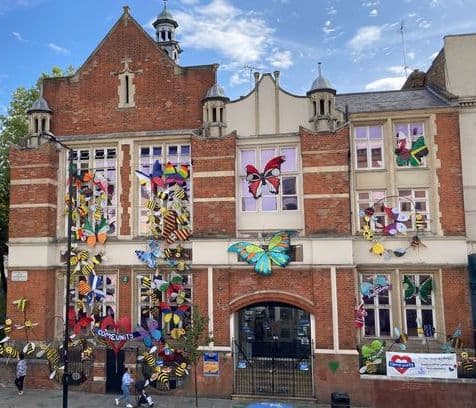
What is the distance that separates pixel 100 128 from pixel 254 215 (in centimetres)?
815

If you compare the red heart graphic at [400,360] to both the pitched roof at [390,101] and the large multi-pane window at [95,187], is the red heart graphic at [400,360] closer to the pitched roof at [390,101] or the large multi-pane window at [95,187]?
the pitched roof at [390,101]

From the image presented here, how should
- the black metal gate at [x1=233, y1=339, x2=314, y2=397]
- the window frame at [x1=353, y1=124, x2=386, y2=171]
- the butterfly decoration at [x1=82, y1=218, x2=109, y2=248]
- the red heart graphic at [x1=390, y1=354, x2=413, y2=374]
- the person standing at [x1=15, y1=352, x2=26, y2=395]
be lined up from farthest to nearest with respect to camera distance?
1. the butterfly decoration at [x1=82, y1=218, x2=109, y2=248]
2. the window frame at [x1=353, y1=124, x2=386, y2=171]
3. the person standing at [x1=15, y1=352, x2=26, y2=395]
4. the black metal gate at [x1=233, y1=339, x2=314, y2=397]
5. the red heart graphic at [x1=390, y1=354, x2=413, y2=374]

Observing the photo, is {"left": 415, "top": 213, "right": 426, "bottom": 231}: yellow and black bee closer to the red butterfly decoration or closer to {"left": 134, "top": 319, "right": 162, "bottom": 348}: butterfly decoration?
the red butterfly decoration

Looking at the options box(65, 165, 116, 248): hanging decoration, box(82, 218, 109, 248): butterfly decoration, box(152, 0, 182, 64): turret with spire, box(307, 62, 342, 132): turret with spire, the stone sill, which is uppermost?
box(152, 0, 182, 64): turret with spire

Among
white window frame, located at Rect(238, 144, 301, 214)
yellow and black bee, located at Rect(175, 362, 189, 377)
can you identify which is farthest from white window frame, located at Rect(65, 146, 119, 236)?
yellow and black bee, located at Rect(175, 362, 189, 377)

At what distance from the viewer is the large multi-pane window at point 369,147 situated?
716 inches

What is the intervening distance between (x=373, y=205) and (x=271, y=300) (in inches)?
227

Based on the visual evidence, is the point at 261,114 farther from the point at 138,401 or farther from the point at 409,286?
the point at 138,401

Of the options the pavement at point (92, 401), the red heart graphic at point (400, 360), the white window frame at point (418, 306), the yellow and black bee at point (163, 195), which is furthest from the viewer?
the yellow and black bee at point (163, 195)

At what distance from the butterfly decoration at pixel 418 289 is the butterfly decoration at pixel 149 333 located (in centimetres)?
1009

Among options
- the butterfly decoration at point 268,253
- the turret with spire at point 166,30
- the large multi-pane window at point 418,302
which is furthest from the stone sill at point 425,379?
the turret with spire at point 166,30

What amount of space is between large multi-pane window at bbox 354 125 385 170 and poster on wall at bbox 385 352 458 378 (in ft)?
24.6

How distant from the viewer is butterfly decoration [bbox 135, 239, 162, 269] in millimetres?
18156

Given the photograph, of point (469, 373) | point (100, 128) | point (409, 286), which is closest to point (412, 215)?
point (409, 286)
